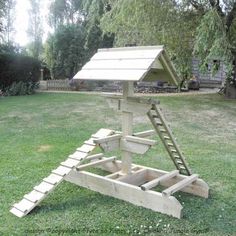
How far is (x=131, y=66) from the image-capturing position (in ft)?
14.3

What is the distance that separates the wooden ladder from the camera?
455 centimetres

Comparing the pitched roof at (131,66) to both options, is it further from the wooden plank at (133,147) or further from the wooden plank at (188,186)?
the wooden plank at (188,186)

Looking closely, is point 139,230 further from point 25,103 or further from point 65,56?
point 65,56

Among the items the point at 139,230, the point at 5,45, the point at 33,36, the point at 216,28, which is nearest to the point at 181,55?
the point at 216,28

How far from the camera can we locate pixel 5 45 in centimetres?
1905

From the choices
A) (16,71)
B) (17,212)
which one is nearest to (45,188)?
(17,212)

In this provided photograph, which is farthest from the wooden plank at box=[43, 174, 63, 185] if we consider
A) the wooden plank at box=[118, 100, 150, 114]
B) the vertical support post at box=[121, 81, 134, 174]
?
the wooden plank at box=[118, 100, 150, 114]

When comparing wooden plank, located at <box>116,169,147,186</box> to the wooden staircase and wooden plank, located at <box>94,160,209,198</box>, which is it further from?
the wooden staircase

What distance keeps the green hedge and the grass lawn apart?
6.75 meters

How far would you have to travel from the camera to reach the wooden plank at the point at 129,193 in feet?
13.4

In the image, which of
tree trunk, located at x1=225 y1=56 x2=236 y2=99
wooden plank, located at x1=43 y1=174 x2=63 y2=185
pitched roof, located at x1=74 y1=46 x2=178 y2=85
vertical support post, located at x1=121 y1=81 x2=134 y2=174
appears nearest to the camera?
pitched roof, located at x1=74 y1=46 x2=178 y2=85

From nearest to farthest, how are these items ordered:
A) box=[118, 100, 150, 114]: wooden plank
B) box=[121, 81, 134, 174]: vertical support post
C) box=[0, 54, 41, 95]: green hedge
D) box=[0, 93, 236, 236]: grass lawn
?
box=[0, 93, 236, 236]: grass lawn
box=[118, 100, 150, 114]: wooden plank
box=[121, 81, 134, 174]: vertical support post
box=[0, 54, 41, 95]: green hedge

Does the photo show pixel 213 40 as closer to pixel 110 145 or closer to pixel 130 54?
pixel 130 54

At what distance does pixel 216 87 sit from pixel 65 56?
1031 centimetres
